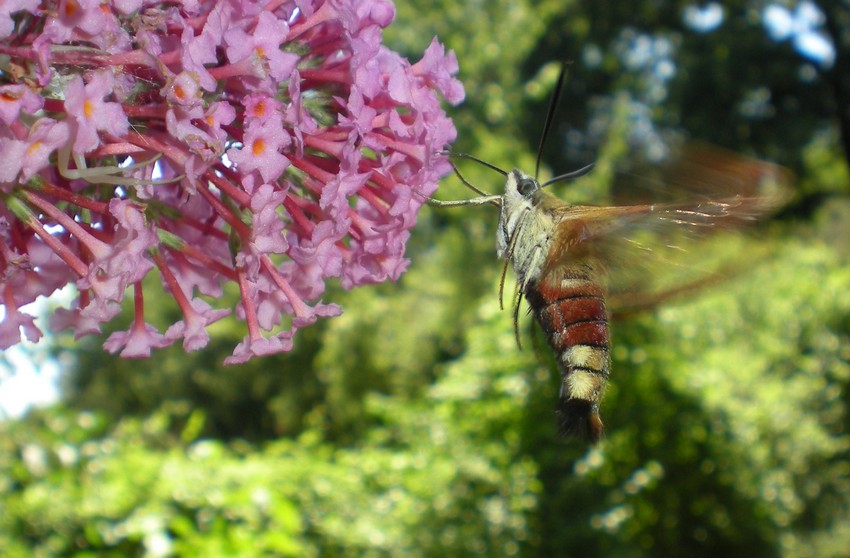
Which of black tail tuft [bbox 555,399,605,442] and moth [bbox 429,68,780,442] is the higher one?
moth [bbox 429,68,780,442]

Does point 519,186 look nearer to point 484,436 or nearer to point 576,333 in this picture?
point 576,333

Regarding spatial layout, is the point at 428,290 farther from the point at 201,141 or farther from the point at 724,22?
the point at 201,141

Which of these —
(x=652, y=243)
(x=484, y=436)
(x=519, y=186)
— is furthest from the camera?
(x=484, y=436)

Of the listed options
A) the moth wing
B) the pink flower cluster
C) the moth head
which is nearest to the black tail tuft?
the moth wing

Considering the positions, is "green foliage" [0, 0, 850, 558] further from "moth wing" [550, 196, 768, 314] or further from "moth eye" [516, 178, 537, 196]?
"moth eye" [516, 178, 537, 196]

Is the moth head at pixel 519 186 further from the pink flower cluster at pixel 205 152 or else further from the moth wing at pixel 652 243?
the pink flower cluster at pixel 205 152

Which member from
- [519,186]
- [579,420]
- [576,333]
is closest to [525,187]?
[519,186]

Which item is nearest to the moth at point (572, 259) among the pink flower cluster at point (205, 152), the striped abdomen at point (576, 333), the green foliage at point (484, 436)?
the striped abdomen at point (576, 333)
